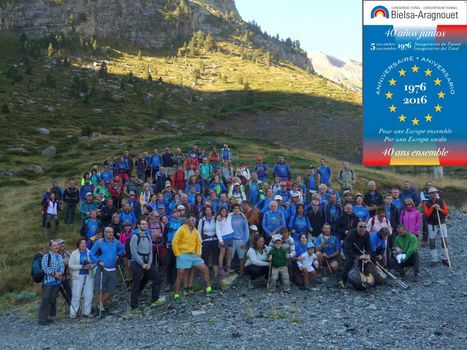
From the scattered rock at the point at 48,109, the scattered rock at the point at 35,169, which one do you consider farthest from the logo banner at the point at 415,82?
the scattered rock at the point at 48,109

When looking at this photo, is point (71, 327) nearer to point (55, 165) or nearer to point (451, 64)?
point (451, 64)

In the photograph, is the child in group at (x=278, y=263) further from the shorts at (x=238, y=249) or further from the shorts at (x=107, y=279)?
the shorts at (x=107, y=279)

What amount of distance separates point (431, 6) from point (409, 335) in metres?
8.09

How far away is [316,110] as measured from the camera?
86.1 meters

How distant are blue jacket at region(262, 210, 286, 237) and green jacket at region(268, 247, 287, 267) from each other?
128 cm

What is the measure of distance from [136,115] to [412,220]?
70758 mm

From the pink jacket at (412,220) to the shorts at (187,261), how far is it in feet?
21.9

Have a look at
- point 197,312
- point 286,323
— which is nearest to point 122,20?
point 197,312

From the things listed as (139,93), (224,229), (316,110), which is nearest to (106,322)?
(224,229)

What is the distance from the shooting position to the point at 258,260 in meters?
12.9

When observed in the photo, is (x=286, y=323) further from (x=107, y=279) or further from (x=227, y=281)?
(x=107, y=279)

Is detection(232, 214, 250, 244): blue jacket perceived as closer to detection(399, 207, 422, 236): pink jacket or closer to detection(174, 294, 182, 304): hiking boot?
detection(174, 294, 182, 304): hiking boot

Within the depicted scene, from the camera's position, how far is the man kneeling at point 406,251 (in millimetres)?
12734

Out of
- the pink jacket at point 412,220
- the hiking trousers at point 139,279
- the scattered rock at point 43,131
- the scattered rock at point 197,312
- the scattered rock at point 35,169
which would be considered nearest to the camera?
the scattered rock at point 197,312
